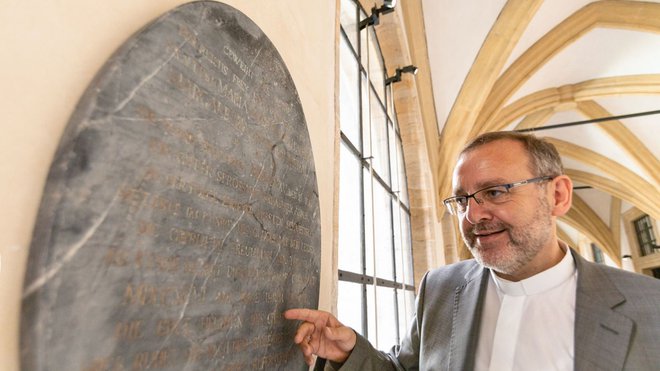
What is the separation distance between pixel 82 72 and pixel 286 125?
0.60 metres

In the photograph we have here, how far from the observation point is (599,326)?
1.10 meters

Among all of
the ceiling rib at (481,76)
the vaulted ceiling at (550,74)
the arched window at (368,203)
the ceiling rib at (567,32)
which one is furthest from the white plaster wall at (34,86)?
the ceiling rib at (567,32)

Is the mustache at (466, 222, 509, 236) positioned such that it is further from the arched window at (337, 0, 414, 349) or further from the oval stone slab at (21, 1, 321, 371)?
the arched window at (337, 0, 414, 349)

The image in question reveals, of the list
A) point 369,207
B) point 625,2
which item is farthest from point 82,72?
point 625,2

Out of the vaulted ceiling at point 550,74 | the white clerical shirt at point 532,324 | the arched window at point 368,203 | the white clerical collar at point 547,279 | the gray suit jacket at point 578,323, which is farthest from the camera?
the vaulted ceiling at point 550,74

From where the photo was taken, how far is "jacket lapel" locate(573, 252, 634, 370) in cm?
105

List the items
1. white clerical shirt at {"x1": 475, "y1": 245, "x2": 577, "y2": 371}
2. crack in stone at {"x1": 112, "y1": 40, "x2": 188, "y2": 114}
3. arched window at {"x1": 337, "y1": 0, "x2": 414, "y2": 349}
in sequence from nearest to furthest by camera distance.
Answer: crack in stone at {"x1": 112, "y1": 40, "x2": 188, "y2": 114}, white clerical shirt at {"x1": 475, "y1": 245, "x2": 577, "y2": 371}, arched window at {"x1": 337, "y1": 0, "x2": 414, "y2": 349}

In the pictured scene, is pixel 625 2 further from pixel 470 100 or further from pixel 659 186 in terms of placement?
pixel 659 186

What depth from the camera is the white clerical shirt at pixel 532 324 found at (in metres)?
1.19

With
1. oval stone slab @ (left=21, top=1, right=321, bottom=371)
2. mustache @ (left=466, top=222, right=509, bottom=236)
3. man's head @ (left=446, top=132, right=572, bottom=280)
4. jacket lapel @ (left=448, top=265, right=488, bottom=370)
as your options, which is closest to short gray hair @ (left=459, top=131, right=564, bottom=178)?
man's head @ (left=446, top=132, right=572, bottom=280)

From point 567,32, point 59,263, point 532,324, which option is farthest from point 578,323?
point 567,32

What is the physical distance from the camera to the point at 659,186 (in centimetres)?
853

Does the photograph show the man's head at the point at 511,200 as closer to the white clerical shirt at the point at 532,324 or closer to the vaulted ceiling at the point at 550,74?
the white clerical shirt at the point at 532,324

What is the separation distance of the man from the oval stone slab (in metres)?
0.24
